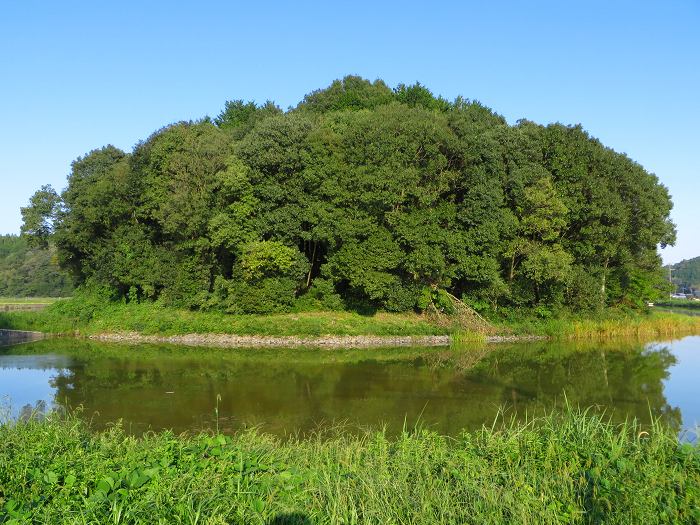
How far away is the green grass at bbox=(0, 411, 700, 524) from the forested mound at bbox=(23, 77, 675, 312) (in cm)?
2271

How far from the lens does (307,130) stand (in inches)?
1241

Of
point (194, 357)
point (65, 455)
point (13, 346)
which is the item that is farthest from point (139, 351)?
point (65, 455)

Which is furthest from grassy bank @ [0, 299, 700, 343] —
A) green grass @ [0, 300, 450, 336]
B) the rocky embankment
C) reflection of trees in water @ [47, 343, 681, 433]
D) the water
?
reflection of trees in water @ [47, 343, 681, 433]

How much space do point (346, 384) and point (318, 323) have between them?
1106 cm

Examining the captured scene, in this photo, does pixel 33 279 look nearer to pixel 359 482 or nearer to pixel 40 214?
pixel 40 214

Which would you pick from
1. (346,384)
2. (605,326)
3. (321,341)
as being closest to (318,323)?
(321,341)

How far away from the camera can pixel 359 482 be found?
6254 mm

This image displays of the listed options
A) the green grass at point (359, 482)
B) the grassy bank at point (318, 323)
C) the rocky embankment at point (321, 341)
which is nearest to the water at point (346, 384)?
the rocky embankment at point (321, 341)

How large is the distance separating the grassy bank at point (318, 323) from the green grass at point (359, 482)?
71.6 feet

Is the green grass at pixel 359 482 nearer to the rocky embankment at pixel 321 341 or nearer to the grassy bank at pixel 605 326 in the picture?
the rocky embankment at pixel 321 341

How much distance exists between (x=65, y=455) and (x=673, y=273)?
6189 inches

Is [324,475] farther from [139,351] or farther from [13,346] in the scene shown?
[13,346]

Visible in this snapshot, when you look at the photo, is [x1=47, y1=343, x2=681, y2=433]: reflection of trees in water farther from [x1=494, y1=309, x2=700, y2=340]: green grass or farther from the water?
[x1=494, y1=309, x2=700, y2=340]: green grass

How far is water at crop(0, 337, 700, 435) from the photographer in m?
13.7
